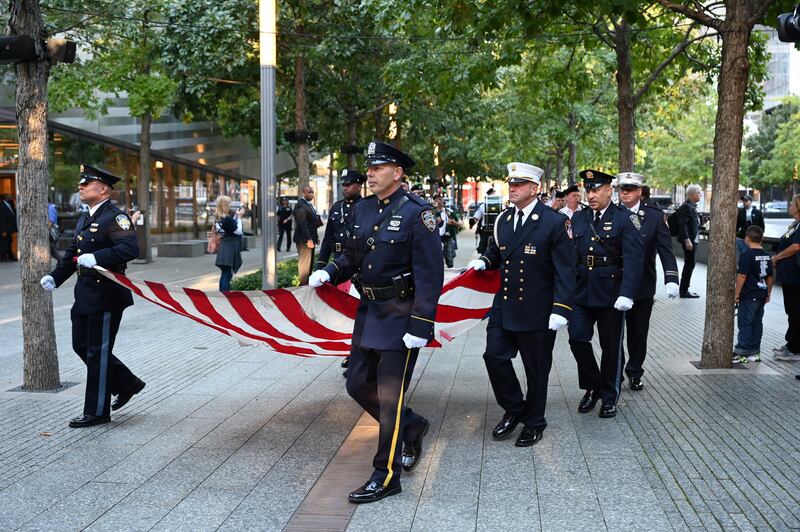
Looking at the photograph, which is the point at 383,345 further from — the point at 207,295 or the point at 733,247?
the point at 733,247

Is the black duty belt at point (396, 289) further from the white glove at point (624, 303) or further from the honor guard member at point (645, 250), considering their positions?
the honor guard member at point (645, 250)

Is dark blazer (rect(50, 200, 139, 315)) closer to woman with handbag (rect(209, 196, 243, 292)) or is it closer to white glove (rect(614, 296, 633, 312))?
white glove (rect(614, 296, 633, 312))

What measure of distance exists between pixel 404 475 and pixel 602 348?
234 cm

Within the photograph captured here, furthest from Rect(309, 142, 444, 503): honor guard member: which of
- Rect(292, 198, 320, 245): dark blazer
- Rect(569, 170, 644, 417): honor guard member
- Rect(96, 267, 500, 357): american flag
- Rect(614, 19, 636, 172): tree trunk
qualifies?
Rect(292, 198, 320, 245): dark blazer

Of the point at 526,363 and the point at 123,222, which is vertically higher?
the point at 123,222

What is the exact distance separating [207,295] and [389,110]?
2500 cm

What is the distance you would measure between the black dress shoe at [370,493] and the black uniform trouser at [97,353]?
253 centimetres

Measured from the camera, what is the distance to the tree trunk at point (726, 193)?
30.6ft

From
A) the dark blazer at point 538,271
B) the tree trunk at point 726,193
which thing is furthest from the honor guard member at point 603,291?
the tree trunk at point 726,193

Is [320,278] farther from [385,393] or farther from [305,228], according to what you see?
[305,228]

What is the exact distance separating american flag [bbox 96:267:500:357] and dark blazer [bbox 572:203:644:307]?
0.72m

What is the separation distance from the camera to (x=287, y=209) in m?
30.8

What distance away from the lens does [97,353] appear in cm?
695

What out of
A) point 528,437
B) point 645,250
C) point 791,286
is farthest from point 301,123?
point 528,437
